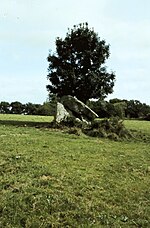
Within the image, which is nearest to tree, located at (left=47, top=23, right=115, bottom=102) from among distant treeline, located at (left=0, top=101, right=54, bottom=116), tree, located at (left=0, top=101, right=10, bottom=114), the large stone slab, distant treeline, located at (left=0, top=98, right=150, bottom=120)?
A: the large stone slab

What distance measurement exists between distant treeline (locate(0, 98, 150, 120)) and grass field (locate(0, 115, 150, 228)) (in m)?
34.0

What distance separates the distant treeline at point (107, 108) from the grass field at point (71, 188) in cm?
3402

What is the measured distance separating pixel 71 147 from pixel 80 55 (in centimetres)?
1839

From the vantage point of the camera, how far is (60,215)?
24.8 feet

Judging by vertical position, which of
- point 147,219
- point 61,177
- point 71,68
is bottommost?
point 147,219

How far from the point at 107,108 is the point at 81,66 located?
1746 centimetres

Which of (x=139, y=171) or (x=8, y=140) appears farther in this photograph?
(x=8, y=140)

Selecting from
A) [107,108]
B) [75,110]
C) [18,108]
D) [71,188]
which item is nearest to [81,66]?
[75,110]

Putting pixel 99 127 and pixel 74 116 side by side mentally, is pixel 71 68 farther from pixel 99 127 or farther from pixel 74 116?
pixel 99 127

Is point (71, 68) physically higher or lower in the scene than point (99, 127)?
higher

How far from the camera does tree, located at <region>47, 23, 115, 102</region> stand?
29906 mm

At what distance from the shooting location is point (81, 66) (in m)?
30.7

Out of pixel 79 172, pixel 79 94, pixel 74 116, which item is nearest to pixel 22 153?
pixel 79 172

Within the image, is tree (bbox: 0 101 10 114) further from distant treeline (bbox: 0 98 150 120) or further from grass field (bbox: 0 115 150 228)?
grass field (bbox: 0 115 150 228)
